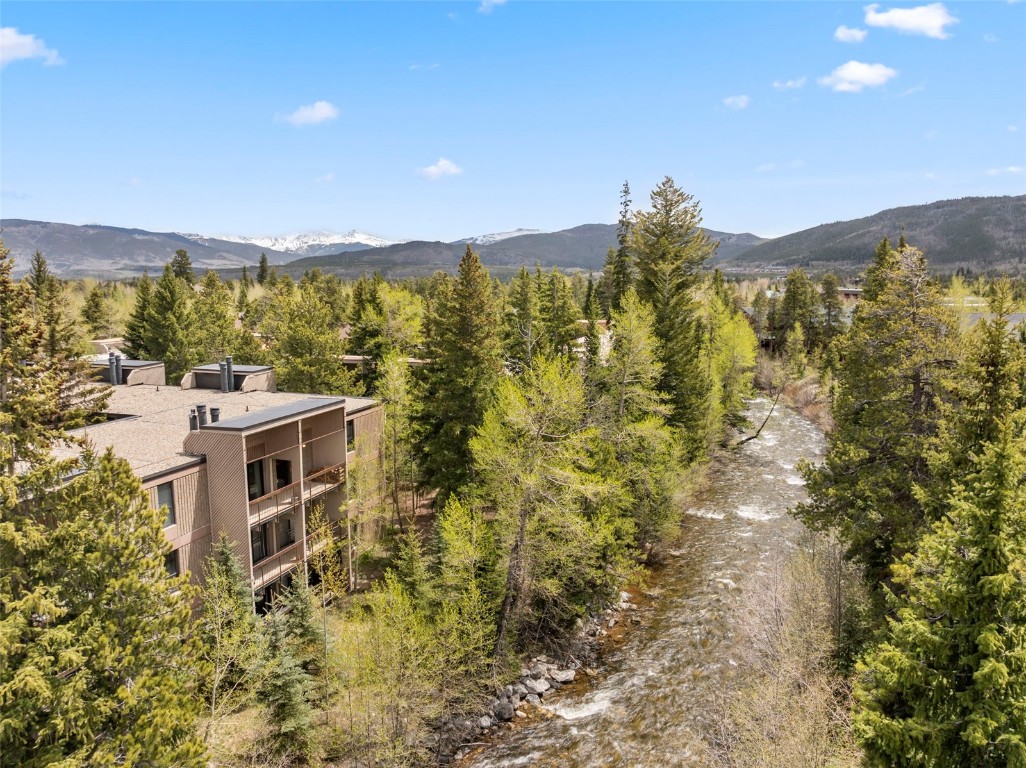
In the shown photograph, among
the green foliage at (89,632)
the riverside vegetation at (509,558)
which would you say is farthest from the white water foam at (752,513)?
the green foliage at (89,632)

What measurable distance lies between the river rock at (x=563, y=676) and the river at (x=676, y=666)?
0.88m

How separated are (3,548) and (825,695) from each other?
66.6 ft

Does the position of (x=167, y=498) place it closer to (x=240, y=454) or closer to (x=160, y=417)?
(x=240, y=454)

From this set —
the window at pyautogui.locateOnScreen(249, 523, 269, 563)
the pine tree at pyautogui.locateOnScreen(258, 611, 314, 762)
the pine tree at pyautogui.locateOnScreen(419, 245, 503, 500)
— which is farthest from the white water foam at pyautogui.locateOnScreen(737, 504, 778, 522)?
the pine tree at pyautogui.locateOnScreen(258, 611, 314, 762)

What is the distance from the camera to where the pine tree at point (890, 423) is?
754 inches

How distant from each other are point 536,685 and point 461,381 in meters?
14.5

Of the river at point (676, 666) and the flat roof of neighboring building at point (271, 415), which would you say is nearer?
the river at point (676, 666)

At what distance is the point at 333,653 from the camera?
64.2 feet

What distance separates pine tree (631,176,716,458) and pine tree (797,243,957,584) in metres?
13.7

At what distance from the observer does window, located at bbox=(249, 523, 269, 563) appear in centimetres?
2477

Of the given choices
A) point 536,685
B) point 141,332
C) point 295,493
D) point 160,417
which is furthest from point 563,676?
point 141,332

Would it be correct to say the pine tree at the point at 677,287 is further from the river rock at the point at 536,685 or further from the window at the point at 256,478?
the window at the point at 256,478

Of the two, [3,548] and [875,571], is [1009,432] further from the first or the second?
→ [3,548]

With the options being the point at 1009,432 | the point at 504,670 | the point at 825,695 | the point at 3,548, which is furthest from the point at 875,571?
the point at 3,548
